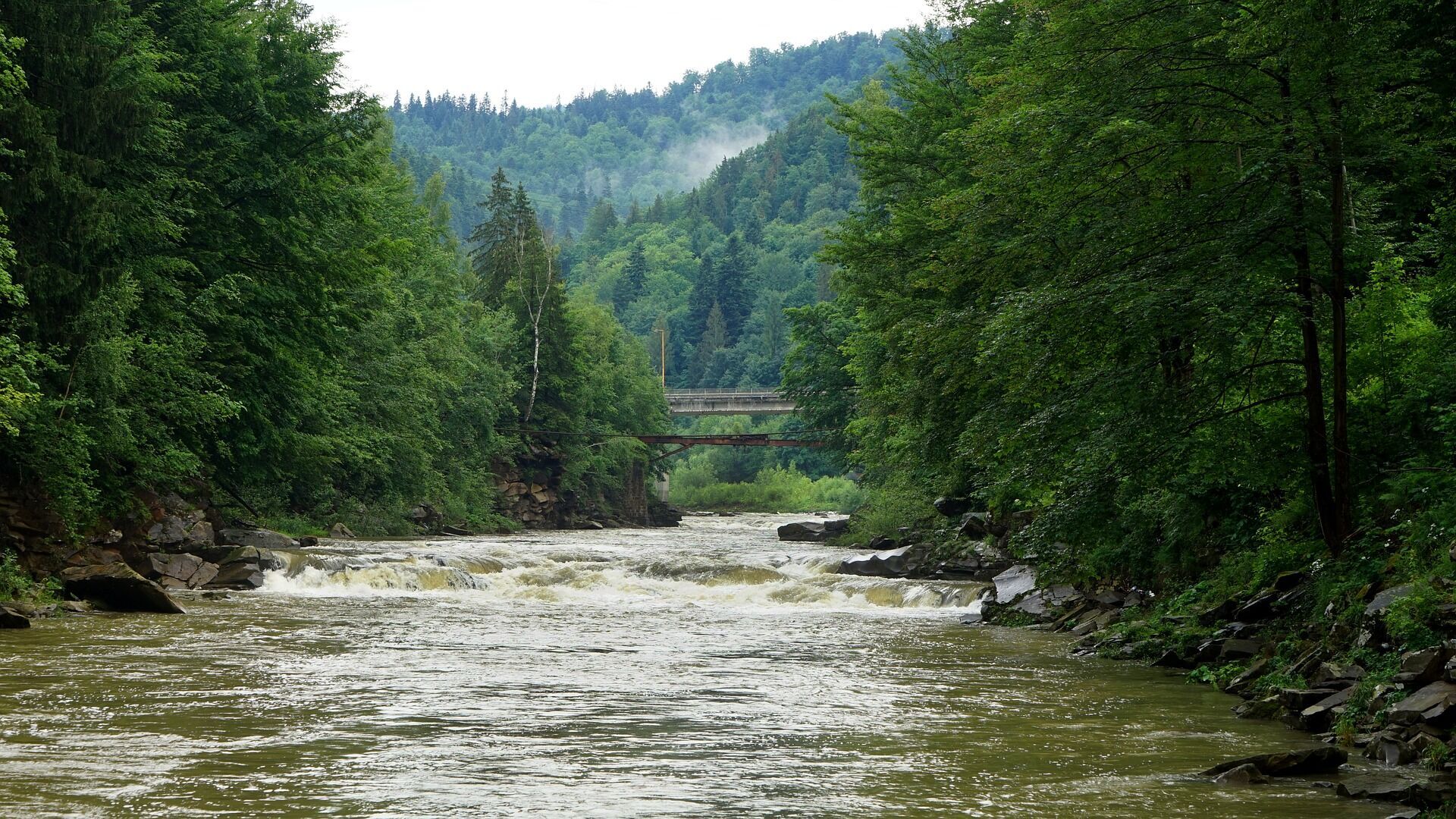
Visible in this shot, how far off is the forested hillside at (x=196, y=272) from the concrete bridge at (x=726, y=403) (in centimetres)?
5094

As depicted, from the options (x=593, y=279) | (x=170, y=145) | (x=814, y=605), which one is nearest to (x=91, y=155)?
(x=170, y=145)

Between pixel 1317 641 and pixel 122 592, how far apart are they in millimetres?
17885

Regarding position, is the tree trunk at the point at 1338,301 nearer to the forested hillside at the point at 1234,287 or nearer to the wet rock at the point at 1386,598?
the forested hillside at the point at 1234,287

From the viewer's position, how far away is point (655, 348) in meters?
164

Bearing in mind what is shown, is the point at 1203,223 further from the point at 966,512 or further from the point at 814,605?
the point at 966,512

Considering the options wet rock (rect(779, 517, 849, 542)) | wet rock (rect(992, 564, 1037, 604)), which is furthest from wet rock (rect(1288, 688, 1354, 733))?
wet rock (rect(779, 517, 849, 542))

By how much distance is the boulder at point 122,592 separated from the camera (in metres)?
21.6

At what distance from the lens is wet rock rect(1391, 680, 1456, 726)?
376 inches

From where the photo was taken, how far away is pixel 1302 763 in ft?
30.8

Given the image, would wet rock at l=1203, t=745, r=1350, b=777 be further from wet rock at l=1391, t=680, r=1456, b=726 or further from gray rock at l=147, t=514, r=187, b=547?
gray rock at l=147, t=514, r=187, b=547

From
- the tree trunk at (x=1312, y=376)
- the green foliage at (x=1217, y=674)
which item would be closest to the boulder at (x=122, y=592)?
the green foliage at (x=1217, y=674)

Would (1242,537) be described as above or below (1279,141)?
below

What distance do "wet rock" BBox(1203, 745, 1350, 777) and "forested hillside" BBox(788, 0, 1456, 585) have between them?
231cm

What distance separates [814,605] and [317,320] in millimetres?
14574
